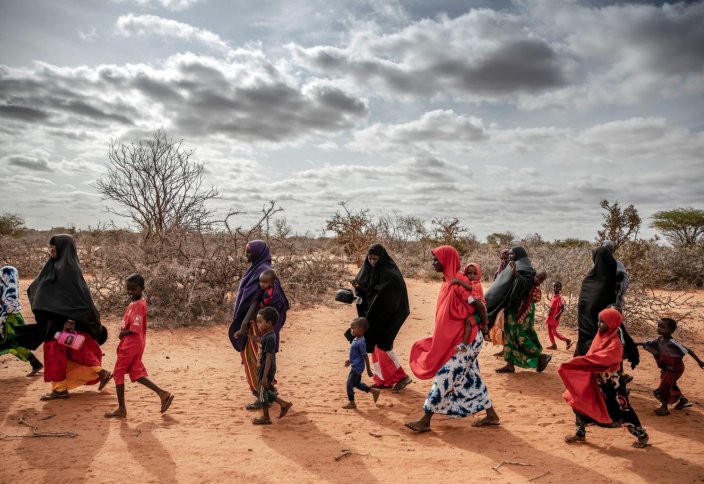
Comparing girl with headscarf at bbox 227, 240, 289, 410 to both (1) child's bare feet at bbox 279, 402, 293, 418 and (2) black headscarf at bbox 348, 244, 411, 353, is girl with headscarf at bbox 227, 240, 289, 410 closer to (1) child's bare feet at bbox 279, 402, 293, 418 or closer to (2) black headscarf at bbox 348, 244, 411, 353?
(1) child's bare feet at bbox 279, 402, 293, 418

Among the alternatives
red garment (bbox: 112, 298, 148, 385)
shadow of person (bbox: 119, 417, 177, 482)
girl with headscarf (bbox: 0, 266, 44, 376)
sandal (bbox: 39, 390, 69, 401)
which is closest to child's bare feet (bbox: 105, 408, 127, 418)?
shadow of person (bbox: 119, 417, 177, 482)

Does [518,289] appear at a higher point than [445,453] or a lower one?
higher

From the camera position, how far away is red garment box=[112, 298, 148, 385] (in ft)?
15.3

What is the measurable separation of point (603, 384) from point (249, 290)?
11.6ft

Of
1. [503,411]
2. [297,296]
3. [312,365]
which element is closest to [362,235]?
[297,296]

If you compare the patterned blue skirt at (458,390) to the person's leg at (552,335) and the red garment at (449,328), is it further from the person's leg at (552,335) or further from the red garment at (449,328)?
the person's leg at (552,335)

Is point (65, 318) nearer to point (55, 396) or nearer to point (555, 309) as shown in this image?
point (55, 396)

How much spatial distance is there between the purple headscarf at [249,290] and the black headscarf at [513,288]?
326cm

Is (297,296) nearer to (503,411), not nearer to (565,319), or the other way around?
(565,319)

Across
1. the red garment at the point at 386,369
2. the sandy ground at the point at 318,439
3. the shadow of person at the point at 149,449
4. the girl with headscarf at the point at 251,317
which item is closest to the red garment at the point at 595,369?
the sandy ground at the point at 318,439

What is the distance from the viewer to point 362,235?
65.9 ft

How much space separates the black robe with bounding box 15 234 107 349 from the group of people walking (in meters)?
0.01

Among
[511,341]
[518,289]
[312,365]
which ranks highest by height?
[518,289]

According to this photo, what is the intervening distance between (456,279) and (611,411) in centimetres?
177
